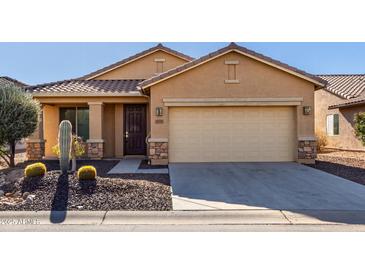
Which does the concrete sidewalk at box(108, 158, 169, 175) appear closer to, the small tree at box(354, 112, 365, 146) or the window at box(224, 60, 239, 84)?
the window at box(224, 60, 239, 84)

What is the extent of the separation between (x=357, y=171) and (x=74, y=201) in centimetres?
990

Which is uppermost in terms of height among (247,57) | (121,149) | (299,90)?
(247,57)

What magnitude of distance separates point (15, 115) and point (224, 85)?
8.43 m

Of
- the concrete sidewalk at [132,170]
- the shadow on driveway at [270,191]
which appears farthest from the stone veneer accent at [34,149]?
the shadow on driveway at [270,191]

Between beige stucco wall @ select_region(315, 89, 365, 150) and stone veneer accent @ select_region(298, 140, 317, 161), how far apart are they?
264 inches

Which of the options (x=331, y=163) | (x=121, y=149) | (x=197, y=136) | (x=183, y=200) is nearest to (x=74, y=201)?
(x=183, y=200)

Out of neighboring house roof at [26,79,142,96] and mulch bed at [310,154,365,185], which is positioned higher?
neighboring house roof at [26,79,142,96]

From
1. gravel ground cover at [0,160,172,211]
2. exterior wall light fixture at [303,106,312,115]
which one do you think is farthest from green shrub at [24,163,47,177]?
exterior wall light fixture at [303,106,312,115]

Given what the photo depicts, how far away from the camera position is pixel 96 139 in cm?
1422

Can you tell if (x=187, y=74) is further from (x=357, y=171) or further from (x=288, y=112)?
(x=357, y=171)

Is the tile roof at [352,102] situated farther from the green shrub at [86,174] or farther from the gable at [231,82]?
the green shrub at [86,174]

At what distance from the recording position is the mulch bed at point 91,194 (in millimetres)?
6570

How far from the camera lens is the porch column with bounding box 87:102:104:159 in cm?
1421

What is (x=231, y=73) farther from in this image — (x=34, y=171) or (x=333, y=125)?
(x=333, y=125)
